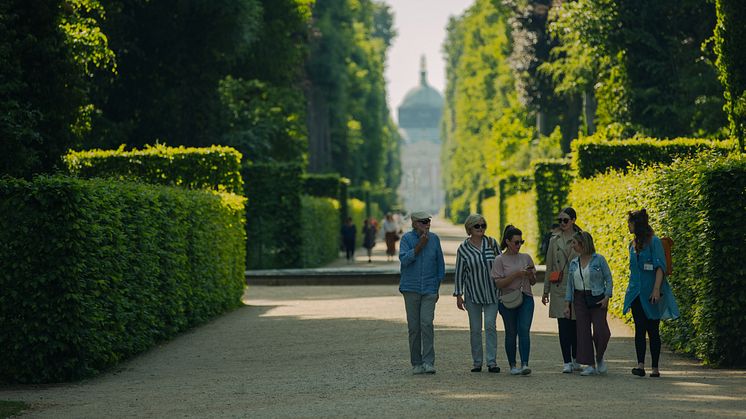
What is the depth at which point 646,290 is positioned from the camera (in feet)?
38.9

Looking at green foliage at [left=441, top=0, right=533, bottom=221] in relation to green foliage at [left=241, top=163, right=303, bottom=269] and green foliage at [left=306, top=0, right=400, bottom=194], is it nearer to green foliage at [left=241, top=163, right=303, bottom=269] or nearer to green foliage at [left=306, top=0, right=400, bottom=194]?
green foliage at [left=306, top=0, right=400, bottom=194]

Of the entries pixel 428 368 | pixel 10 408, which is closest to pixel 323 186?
pixel 428 368

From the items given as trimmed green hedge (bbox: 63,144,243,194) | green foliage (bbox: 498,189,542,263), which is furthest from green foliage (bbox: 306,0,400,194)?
trimmed green hedge (bbox: 63,144,243,194)

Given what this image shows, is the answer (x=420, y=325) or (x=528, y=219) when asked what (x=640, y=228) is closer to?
(x=420, y=325)

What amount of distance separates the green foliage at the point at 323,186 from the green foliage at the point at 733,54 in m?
24.4

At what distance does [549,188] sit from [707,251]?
68.3ft

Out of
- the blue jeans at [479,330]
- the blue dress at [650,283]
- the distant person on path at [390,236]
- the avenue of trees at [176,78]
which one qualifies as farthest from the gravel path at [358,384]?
the distant person on path at [390,236]

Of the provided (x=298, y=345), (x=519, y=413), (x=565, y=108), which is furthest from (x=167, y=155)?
(x=565, y=108)

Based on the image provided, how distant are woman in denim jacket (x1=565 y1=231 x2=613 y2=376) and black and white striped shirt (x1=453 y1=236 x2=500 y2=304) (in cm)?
75

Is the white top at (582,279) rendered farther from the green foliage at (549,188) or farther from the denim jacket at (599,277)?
the green foliage at (549,188)

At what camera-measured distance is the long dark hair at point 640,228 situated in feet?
38.5

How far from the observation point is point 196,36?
109ft

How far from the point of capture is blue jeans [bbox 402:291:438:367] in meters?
11.9

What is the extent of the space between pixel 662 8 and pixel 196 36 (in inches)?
476
